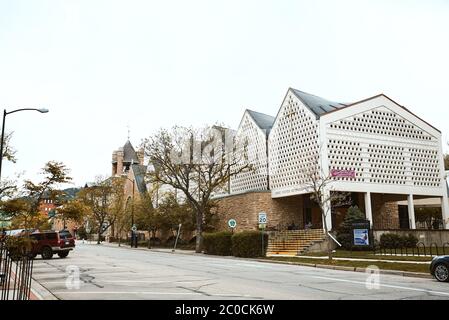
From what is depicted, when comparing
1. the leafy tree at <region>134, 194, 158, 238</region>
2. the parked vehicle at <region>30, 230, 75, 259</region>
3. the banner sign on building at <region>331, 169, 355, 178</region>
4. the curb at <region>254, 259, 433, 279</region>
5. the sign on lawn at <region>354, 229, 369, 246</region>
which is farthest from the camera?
the leafy tree at <region>134, 194, 158, 238</region>

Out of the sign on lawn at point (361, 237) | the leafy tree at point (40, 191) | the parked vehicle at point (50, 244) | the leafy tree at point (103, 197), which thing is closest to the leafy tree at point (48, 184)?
the leafy tree at point (40, 191)

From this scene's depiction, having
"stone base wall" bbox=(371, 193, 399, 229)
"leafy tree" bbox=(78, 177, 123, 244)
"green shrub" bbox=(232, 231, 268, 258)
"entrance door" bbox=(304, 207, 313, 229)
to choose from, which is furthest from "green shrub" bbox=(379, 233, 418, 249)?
"leafy tree" bbox=(78, 177, 123, 244)

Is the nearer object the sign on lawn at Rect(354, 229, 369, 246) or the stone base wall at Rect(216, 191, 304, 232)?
the sign on lawn at Rect(354, 229, 369, 246)

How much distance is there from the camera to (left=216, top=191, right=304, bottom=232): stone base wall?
4096 centimetres

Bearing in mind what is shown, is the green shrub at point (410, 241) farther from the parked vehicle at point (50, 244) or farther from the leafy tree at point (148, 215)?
the leafy tree at point (148, 215)

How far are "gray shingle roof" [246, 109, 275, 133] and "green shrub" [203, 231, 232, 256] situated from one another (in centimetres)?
1624

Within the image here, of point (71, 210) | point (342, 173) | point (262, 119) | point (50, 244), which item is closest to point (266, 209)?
point (342, 173)

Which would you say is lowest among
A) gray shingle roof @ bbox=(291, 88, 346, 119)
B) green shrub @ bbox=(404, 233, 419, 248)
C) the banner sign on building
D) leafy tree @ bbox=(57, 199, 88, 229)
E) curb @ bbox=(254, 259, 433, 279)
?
curb @ bbox=(254, 259, 433, 279)

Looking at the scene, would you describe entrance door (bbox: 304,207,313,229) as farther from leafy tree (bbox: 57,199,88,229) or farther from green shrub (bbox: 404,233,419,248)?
leafy tree (bbox: 57,199,88,229)

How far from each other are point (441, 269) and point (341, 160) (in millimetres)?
23289

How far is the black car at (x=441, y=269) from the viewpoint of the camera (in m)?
13.4

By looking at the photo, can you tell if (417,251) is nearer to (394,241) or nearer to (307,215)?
(394,241)

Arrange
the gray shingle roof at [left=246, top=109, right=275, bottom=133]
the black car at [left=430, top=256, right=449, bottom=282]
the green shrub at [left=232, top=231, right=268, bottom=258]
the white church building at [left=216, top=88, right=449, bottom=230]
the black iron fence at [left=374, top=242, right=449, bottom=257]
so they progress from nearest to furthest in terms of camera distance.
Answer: the black car at [left=430, top=256, right=449, bottom=282] < the black iron fence at [left=374, top=242, right=449, bottom=257] < the green shrub at [left=232, top=231, right=268, bottom=258] < the white church building at [left=216, top=88, right=449, bottom=230] < the gray shingle roof at [left=246, top=109, right=275, bottom=133]

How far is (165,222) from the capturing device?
4962cm
